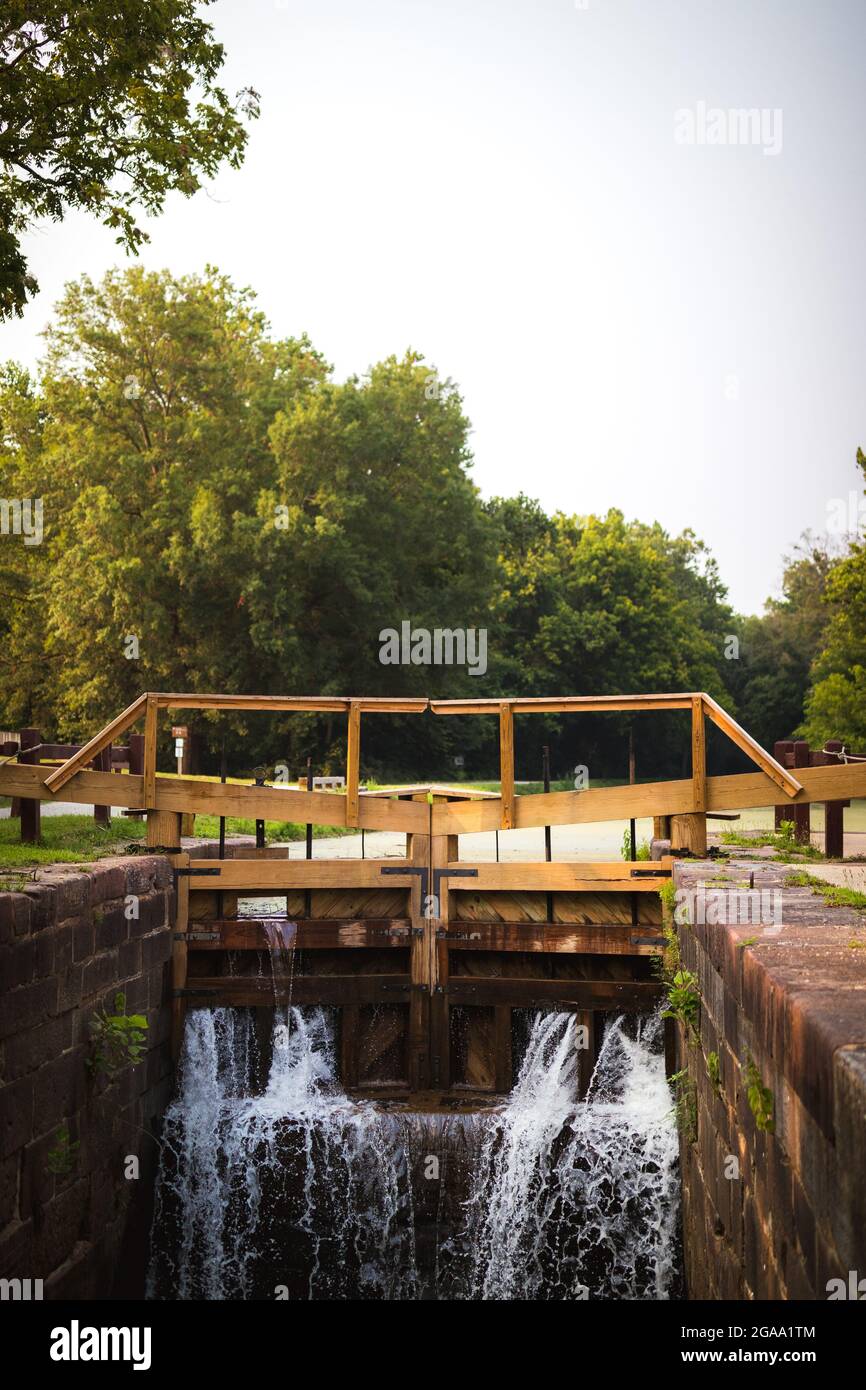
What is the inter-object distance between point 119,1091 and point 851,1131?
643cm

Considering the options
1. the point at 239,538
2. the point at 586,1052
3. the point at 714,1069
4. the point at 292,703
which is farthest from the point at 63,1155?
the point at 239,538

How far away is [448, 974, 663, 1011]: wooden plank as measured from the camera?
10.2 metres

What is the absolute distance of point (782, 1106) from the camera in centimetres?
444

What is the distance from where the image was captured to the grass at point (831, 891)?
A: 6906 millimetres

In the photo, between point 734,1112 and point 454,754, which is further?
point 454,754

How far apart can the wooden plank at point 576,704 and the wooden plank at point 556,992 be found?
212 centimetres

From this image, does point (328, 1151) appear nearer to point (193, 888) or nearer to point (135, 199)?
point (193, 888)

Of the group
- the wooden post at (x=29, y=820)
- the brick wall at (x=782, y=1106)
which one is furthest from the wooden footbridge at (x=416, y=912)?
the brick wall at (x=782, y=1106)

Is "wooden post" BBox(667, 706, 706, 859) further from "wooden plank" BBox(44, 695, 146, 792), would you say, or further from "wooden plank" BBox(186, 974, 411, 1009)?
"wooden plank" BBox(44, 695, 146, 792)

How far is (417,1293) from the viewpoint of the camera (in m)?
9.13

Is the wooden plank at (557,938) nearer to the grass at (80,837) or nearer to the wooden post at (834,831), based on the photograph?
the wooden post at (834,831)

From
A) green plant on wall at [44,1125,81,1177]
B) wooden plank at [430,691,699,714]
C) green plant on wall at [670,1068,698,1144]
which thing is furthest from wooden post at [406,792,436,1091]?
green plant on wall at [44,1125,81,1177]

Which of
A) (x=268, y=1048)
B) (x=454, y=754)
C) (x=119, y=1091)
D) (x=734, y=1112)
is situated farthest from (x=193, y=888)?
(x=454, y=754)

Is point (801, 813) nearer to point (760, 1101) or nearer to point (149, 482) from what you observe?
point (760, 1101)
